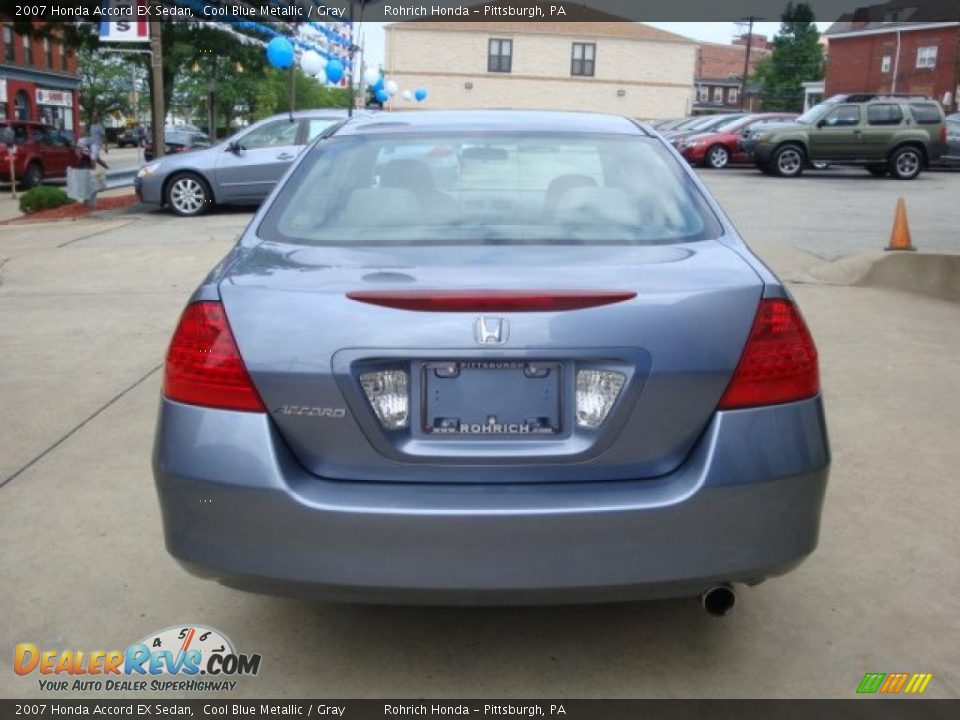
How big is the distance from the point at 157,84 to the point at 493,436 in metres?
18.9

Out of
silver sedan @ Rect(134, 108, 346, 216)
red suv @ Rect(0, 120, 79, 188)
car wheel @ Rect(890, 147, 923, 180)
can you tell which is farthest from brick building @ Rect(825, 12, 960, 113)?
silver sedan @ Rect(134, 108, 346, 216)


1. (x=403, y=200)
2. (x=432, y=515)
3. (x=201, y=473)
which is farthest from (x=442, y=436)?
(x=403, y=200)

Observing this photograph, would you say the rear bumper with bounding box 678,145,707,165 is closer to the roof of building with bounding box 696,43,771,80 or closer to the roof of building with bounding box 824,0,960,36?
the roof of building with bounding box 824,0,960,36

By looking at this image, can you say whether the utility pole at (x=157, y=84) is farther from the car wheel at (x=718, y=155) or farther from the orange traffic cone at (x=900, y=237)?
the orange traffic cone at (x=900, y=237)

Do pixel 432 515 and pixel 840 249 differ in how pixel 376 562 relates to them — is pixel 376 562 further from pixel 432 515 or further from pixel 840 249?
pixel 840 249

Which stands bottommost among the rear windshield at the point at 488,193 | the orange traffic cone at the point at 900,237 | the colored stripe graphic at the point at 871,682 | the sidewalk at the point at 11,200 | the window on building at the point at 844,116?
the sidewalk at the point at 11,200

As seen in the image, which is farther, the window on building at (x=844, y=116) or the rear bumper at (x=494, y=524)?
the window on building at (x=844, y=116)

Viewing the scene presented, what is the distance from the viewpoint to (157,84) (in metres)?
19.6

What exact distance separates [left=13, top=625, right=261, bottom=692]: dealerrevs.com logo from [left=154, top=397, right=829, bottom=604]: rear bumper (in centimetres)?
55

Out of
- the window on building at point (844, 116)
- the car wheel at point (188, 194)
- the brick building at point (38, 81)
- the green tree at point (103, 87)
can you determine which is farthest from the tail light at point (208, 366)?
the green tree at point (103, 87)

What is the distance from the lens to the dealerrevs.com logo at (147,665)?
2998mm

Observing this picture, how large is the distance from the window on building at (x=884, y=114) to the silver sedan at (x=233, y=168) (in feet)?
42.1

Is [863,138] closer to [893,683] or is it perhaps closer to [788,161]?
[788,161]

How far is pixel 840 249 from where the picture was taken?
11.5 metres
